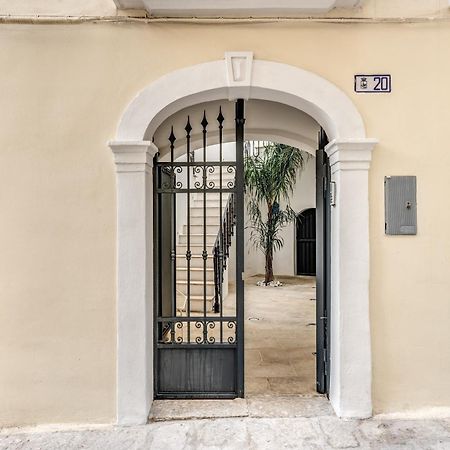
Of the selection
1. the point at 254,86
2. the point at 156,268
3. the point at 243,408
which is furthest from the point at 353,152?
the point at 243,408

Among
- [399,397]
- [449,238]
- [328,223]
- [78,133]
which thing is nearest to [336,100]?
[328,223]

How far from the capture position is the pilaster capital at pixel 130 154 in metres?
2.84

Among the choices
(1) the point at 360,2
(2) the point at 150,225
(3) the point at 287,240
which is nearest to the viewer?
(1) the point at 360,2

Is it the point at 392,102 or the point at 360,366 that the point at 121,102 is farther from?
the point at 360,366

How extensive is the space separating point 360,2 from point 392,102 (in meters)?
0.74

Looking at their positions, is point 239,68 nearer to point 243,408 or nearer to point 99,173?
point 99,173

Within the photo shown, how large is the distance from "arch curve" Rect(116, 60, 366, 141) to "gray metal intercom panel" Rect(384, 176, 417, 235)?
45 cm

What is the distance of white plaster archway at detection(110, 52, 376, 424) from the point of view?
289 cm

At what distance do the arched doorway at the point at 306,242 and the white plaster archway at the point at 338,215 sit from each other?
28.3 ft

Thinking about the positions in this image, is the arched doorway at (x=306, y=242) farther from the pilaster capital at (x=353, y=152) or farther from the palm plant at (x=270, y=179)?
the pilaster capital at (x=353, y=152)

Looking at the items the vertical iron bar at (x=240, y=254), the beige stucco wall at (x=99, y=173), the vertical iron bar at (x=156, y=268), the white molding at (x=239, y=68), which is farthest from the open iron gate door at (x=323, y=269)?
the vertical iron bar at (x=156, y=268)

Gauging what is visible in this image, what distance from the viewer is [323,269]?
3.30 m

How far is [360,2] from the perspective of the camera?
2.86 m

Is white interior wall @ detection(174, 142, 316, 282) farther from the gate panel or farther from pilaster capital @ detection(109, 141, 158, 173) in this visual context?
pilaster capital @ detection(109, 141, 158, 173)
